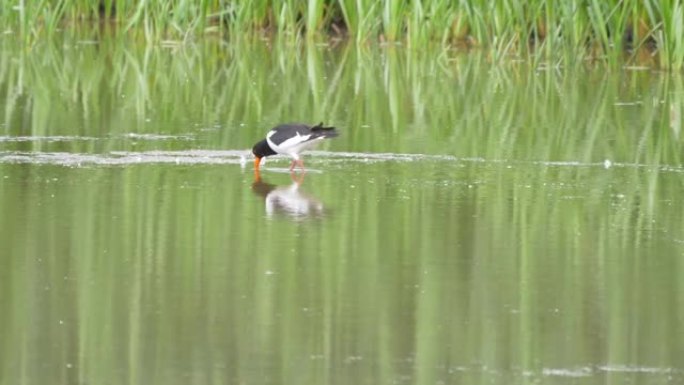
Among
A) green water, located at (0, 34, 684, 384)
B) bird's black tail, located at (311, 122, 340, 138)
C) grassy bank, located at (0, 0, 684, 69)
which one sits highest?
grassy bank, located at (0, 0, 684, 69)

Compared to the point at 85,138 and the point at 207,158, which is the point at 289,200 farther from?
the point at 85,138

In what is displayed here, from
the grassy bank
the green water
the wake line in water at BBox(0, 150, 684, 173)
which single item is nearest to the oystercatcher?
the green water

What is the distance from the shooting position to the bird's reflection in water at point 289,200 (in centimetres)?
851

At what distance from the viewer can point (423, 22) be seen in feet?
58.5

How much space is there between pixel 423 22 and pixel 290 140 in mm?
8027

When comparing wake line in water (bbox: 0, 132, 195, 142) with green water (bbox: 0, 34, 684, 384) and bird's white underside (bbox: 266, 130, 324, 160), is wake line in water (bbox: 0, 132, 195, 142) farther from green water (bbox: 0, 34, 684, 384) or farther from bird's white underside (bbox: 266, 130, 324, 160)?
bird's white underside (bbox: 266, 130, 324, 160)

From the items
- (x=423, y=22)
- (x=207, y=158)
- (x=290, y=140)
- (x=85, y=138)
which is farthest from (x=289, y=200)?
(x=423, y=22)

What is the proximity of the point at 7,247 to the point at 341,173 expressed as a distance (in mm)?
2938

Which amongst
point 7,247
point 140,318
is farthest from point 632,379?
point 7,247

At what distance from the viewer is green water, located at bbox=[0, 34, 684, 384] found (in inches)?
225

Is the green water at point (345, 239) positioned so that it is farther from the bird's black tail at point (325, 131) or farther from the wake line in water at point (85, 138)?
the bird's black tail at point (325, 131)

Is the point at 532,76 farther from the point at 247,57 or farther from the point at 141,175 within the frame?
the point at 141,175

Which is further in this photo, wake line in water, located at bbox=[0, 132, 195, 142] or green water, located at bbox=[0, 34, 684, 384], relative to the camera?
wake line in water, located at bbox=[0, 132, 195, 142]

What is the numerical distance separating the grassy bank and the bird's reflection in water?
6156 mm
